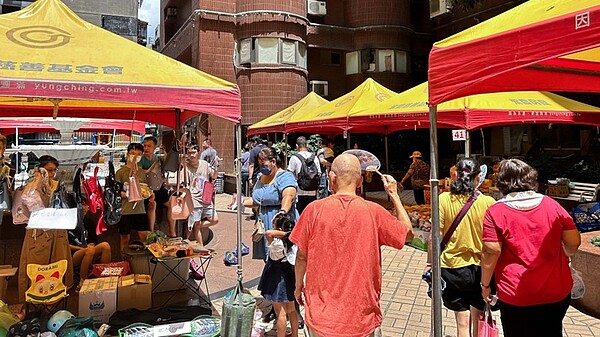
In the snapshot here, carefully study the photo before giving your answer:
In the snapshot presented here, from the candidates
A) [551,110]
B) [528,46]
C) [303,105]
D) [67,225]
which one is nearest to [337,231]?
[528,46]

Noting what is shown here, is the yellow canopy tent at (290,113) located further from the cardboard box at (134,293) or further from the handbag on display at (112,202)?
the cardboard box at (134,293)

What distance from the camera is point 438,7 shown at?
21984 millimetres

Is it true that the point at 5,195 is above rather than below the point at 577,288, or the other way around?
above

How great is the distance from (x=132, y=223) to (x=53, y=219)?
73.5 inches

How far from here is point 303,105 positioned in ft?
47.9

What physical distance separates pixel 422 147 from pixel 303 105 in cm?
832

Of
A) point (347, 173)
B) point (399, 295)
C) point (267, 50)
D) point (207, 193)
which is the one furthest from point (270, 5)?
point (347, 173)

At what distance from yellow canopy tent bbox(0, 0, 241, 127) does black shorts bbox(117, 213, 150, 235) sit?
2.62 m

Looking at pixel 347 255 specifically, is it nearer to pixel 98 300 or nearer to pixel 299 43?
pixel 98 300

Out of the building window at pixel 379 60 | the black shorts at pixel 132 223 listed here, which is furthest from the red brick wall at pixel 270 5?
the black shorts at pixel 132 223

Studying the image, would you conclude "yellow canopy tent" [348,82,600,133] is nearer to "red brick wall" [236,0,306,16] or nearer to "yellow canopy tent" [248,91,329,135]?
"yellow canopy tent" [248,91,329,135]

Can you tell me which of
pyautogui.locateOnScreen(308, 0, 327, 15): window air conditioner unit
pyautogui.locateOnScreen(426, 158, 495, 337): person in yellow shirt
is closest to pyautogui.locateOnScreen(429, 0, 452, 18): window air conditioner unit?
pyautogui.locateOnScreen(308, 0, 327, 15): window air conditioner unit

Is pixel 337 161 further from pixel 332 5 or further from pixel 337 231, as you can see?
pixel 332 5

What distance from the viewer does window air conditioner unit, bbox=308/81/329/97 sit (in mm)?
23359
